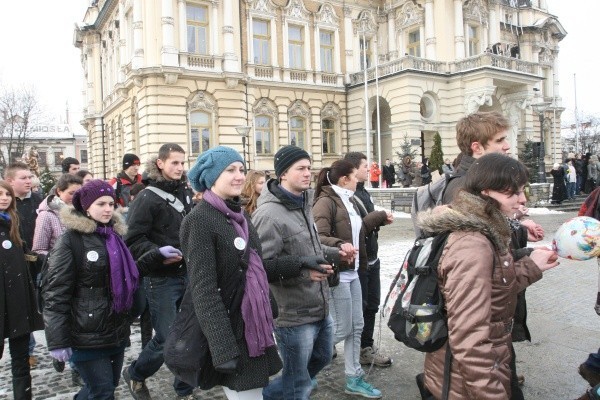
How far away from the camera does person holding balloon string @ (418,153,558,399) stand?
7.37 feet

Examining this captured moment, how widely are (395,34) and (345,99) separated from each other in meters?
5.47

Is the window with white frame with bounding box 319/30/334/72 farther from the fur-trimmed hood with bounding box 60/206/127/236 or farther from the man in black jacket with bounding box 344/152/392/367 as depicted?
the fur-trimmed hood with bounding box 60/206/127/236

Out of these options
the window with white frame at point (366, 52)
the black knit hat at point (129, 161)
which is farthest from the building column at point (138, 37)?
the black knit hat at point (129, 161)

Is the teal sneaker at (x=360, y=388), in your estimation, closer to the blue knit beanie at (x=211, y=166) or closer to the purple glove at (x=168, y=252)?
the purple glove at (x=168, y=252)

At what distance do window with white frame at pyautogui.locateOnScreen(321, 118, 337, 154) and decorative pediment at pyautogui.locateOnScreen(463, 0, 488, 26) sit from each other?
10648 millimetres

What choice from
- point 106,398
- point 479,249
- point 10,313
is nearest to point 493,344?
point 479,249

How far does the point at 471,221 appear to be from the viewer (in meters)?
2.41

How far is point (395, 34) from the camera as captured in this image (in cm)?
3203

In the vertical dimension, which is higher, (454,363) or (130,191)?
(130,191)

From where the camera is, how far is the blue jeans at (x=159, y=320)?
4.30m

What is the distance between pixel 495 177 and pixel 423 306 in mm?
747

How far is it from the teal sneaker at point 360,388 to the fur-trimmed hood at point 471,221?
2.34 meters

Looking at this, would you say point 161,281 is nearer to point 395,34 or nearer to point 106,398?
point 106,398

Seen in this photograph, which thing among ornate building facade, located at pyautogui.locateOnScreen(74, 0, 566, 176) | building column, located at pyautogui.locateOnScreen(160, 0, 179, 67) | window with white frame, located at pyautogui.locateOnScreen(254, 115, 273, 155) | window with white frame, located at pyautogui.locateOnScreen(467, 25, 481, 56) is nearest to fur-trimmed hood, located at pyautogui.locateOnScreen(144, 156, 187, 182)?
ornate building facade, located at pyautogui.locateOnScreen(74, 0, 566, 176)
